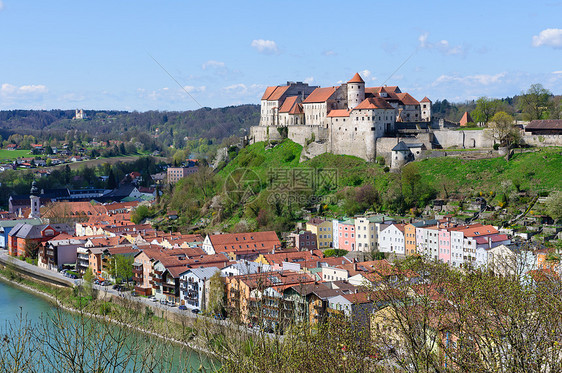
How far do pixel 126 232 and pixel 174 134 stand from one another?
88557mm

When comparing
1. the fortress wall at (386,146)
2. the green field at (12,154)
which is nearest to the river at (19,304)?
the fortress wall at (386,146)

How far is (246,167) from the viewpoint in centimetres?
4178

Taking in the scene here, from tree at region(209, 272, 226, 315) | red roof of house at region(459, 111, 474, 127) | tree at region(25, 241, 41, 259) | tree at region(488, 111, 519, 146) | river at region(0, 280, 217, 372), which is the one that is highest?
red roof of house at region(459, 111, 474, 127)

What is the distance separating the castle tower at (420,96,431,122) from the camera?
127 ft

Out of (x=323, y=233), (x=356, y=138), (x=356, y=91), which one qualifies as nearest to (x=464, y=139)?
(x=356, y=138)

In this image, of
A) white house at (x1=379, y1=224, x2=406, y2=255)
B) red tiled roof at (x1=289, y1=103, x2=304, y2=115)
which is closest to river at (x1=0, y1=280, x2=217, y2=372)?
white house at (x1=379, y1=224, x2=406, y2=255)

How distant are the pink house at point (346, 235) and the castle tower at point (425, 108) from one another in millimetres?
10775

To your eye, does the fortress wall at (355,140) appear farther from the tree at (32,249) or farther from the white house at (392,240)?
the tree at (32,249)

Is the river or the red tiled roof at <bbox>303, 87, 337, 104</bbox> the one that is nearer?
the river

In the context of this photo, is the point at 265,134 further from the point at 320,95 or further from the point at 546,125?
the point at 546,125

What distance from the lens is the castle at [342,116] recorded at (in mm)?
36250

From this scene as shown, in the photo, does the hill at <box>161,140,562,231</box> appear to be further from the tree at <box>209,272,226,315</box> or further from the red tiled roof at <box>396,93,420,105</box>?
the tree at <box>209,272,226,315</box>

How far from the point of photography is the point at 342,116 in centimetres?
3753

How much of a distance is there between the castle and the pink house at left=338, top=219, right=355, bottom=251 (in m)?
6.43
